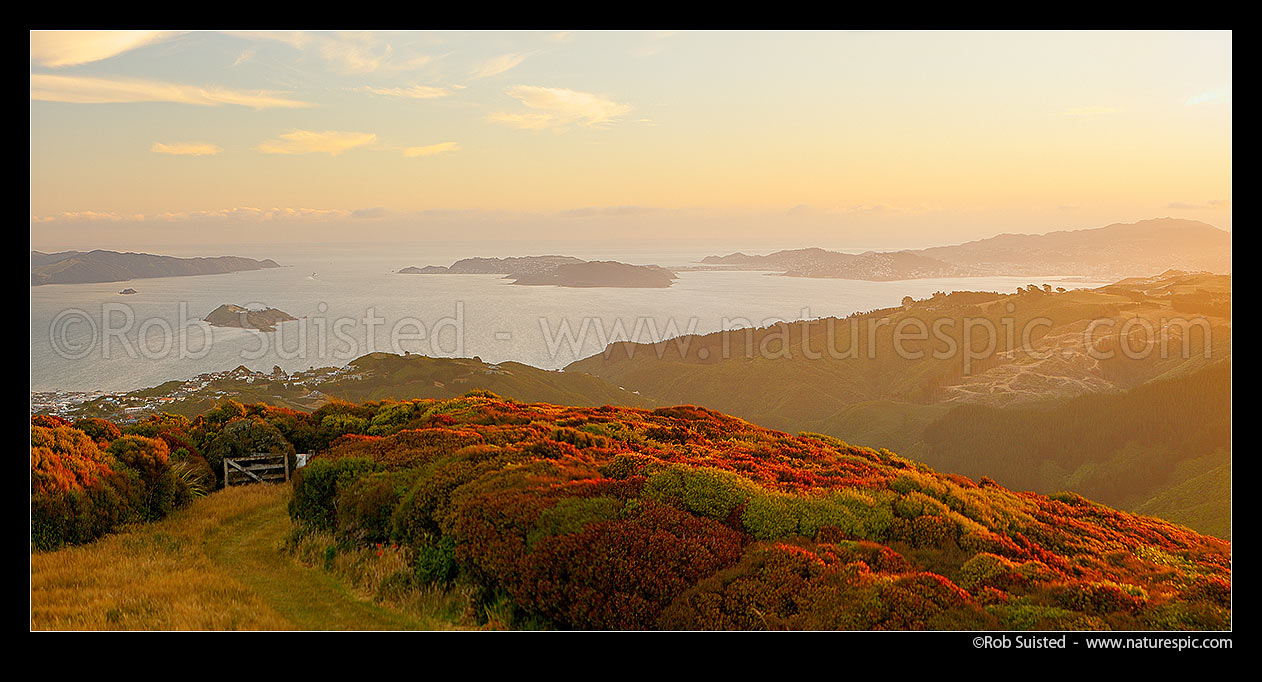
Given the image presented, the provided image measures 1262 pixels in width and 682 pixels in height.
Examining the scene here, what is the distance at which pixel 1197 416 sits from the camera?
67375 millimetres

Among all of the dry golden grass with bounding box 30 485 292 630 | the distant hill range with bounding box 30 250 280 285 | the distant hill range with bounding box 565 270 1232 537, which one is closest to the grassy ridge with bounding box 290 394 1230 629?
the dry golden grass with bounding box 30 485 292 630

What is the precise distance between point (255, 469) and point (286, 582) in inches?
378

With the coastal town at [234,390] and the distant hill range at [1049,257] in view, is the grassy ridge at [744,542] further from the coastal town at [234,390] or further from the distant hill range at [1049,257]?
the coastal town at [234,390]

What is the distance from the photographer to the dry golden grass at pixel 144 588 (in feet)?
29.6

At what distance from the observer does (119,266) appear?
26.4 metres

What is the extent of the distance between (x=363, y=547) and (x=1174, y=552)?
12607 millimetres

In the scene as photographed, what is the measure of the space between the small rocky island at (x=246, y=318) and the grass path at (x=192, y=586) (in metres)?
20.8

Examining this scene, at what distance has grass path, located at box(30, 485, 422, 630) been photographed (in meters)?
9.16

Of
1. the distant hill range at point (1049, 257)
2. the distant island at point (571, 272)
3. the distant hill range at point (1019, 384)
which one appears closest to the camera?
the distant hill range at point (1049, 257)

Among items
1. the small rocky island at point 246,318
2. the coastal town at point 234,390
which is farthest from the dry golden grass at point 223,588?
the coastal town at point 234,390

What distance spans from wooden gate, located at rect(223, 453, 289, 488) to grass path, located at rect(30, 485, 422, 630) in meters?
4.25

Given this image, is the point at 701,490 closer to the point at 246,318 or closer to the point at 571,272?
the point at 571,272

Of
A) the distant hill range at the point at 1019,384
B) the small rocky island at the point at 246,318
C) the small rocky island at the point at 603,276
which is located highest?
the small rocky island at the point at 603,276
